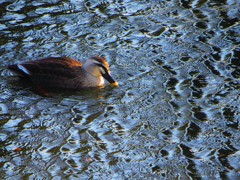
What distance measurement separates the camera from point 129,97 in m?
10.3

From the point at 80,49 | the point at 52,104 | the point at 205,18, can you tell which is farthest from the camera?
the point at 205,18

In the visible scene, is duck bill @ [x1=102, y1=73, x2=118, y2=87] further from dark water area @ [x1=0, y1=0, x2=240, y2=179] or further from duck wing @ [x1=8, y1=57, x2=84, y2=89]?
duck wing @ [x1=8, y1=57, x2=84, y2=89]

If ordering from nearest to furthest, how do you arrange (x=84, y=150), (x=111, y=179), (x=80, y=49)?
(x=111, y=179) < (x=84, y=150) < (x=80, y=49)

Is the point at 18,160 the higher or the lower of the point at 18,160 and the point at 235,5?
the higher

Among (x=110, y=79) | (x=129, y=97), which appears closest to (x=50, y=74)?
(x=110, y=79)

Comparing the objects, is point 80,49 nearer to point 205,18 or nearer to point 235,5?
point 205,18

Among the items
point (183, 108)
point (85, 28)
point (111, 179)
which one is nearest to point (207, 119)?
point (183, 108)

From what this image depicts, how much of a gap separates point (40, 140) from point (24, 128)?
45cm

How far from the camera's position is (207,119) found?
953 cm

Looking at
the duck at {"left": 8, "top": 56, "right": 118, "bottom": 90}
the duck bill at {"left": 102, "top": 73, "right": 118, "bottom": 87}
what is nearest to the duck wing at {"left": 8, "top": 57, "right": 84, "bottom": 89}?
the duck at {"left": 8, "top": 56, "right": 118, "bottom": 90}

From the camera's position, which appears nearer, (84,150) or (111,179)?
(111,179)

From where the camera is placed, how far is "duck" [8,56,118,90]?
10.9 m

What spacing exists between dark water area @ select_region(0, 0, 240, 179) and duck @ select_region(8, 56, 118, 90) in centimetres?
19

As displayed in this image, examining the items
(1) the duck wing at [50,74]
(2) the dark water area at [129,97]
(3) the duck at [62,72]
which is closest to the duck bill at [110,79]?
(3) the duck at [62,72]
